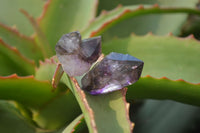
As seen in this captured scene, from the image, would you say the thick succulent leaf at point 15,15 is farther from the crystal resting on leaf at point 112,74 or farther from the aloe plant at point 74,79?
the crystal resting on leaf at point 112,74

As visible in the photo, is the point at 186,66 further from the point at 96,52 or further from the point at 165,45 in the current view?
the point at 96,52

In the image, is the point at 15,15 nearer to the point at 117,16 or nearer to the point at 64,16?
the point at 64,16

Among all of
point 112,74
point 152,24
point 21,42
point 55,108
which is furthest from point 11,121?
point 152,24

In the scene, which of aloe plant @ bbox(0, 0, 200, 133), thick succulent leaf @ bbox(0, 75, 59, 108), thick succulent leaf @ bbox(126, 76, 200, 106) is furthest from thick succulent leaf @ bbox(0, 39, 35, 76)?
thick succulent leaf @ bbox(126, 76, 200, 106)

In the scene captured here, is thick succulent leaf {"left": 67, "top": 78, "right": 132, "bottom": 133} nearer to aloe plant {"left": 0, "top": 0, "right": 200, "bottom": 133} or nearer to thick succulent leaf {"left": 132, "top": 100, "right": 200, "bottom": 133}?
aloe plant {"left": 0, "top": 0, "right": 200, "bottom": 133}

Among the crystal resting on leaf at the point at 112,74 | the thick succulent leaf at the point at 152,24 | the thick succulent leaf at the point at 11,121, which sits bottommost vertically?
the thick succulent leaf at the point at 152,24

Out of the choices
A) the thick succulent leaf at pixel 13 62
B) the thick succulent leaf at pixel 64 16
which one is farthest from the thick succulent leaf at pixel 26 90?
the thick succulent leaf at pixel 64 16
